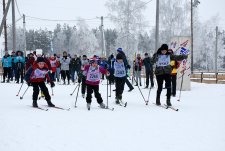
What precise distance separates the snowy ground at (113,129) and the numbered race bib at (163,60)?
57.0 inches

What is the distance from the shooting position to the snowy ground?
20.2 feet

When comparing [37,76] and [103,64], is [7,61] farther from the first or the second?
[37,76]

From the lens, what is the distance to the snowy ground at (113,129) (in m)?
6.15

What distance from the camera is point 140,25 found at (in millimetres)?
49469

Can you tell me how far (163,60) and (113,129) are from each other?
4.25 metres

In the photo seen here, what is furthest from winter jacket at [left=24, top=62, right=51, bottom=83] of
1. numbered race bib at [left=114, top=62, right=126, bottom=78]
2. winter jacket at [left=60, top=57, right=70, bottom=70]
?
winter jacket at [left=60, top=57, right=70, bottom=70]

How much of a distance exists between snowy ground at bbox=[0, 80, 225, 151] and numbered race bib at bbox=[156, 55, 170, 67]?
1448mm

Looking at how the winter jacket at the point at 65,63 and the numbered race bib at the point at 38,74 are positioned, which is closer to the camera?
the numbered race bib at the point at 38,74

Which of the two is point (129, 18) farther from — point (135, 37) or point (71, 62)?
point (71, 62)

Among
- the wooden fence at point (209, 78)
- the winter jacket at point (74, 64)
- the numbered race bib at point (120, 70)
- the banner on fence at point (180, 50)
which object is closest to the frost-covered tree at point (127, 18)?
the wooden fence at point (209, 78)

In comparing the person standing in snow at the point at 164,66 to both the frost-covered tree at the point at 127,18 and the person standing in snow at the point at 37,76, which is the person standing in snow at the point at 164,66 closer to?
the person standing in snow at the point at 37,76

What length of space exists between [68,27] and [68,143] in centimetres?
12124

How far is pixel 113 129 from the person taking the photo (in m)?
7.43

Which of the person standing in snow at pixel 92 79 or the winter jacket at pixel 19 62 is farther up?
the winter jacket at pixel 19 62
